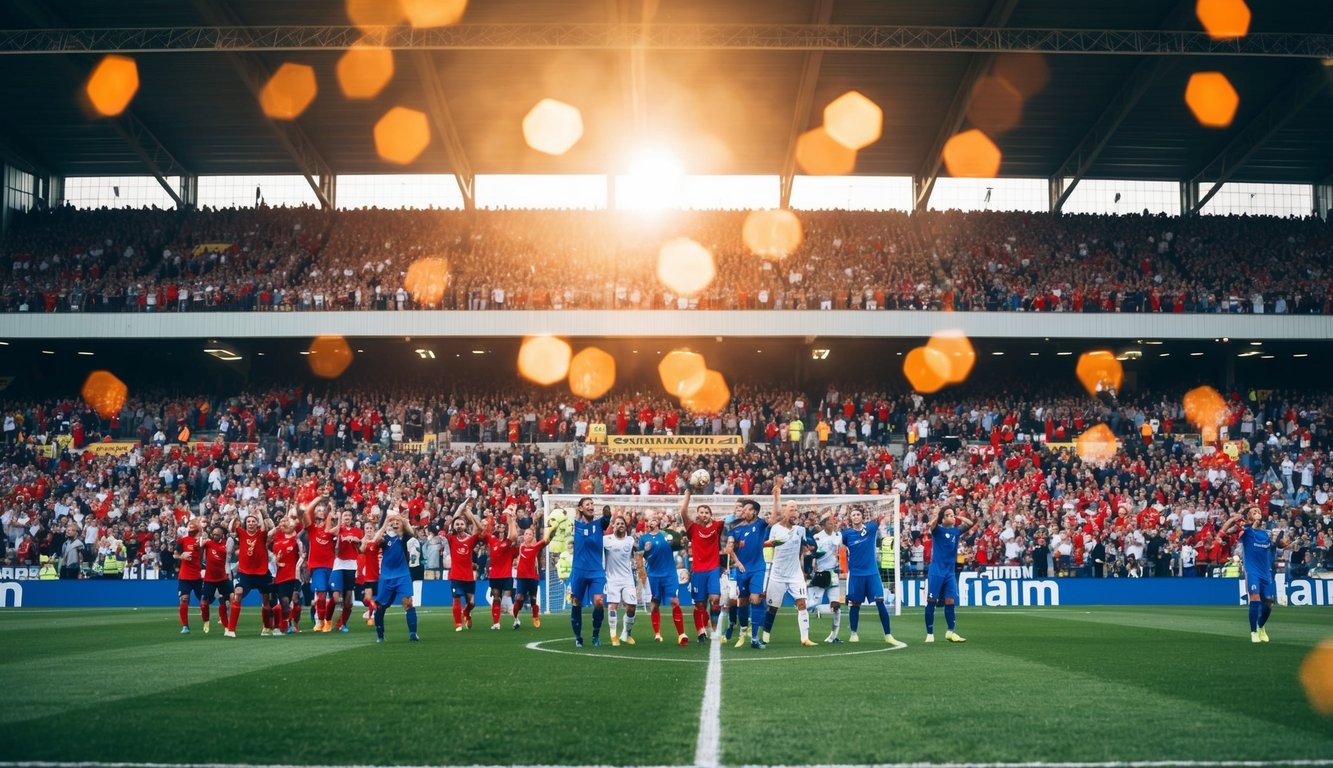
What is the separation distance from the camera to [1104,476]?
3906 cm

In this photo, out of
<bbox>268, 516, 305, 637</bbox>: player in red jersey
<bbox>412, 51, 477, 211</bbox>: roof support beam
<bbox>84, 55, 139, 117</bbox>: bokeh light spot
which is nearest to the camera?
<bbox>268, 516, 305, 637</bbox>: player in red jersey

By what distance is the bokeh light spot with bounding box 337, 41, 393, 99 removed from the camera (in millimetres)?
44969

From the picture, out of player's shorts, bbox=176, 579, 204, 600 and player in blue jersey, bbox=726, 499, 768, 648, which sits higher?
player in blue jersey, bbox=726, 499, 768, 648

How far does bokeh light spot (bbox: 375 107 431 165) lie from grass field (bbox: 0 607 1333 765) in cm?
3458

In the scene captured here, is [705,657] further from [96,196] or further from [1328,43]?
[96,196]

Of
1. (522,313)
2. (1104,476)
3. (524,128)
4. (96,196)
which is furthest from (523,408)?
(96,196)

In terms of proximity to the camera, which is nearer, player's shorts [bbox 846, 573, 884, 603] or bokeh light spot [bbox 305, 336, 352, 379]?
player's shorts [bbox 846, 573, 884, 603]

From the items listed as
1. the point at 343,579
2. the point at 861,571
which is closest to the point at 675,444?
the point at 343,579

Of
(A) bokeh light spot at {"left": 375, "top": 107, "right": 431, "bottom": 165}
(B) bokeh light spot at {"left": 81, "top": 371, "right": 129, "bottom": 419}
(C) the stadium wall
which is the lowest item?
(C) the stadium wall

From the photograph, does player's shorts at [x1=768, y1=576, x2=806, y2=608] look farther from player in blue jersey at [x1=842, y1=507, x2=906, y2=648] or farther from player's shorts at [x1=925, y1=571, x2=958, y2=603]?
player's shorts at [x1=925, y1=571, x2=958, y2=603]

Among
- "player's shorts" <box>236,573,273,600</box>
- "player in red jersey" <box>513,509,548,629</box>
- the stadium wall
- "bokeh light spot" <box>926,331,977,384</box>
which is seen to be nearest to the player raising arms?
"player in red jersey" <box>513,509,548,629</box>

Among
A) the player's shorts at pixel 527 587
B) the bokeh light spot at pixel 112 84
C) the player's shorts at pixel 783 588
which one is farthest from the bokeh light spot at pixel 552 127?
the player's shorts at pixel 783 588

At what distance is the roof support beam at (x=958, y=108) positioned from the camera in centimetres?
4005

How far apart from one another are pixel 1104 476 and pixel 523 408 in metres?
21.3
